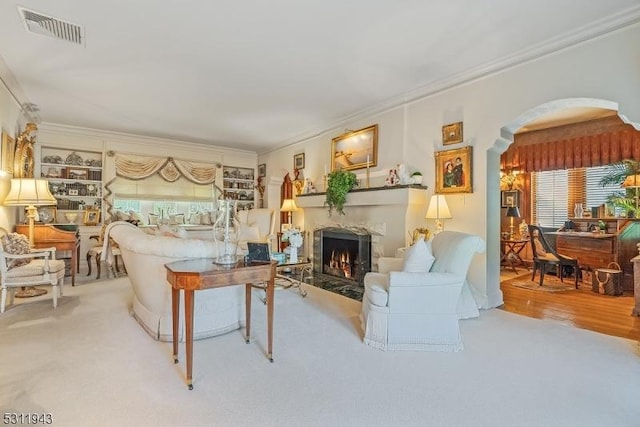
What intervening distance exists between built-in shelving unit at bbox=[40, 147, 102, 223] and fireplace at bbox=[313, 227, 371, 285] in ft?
15.8

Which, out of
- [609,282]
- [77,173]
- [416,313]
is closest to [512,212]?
[609,282]

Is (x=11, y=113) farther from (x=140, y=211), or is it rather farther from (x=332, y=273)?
Answer: (x=332, y=273)

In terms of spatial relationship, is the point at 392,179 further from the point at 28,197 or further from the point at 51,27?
the point at 28,197

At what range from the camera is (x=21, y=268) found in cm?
377

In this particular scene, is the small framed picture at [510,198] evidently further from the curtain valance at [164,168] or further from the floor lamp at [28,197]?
the floor lamp at [28,197]

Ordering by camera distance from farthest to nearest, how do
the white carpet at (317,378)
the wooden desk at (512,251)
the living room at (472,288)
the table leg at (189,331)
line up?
the wooden desk at (512,251) < the table leg at (189,331) < the living room at (472,288) < the white carpet at (317,378)

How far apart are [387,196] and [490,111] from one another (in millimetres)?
1657

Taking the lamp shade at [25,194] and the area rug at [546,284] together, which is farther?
the area rug at [546,284]

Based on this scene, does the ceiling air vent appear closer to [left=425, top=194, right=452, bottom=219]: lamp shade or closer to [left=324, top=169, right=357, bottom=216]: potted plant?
[left=324, top=169, right=357, bottom=216]: potted plant

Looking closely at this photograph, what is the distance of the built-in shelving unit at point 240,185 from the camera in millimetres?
8773

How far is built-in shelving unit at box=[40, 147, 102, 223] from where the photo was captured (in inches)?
266

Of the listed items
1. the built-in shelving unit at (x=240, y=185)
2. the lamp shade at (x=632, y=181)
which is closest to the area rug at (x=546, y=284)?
the lamp shade at (x=632, y=181)

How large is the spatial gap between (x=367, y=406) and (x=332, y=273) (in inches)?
152

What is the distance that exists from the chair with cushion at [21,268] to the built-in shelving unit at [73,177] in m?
3.13
